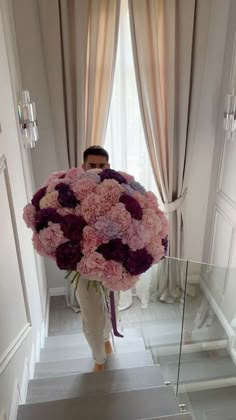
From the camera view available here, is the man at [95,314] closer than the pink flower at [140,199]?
No

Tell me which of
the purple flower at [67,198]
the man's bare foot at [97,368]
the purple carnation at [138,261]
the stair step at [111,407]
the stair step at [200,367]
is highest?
the purple flower at [67,198]

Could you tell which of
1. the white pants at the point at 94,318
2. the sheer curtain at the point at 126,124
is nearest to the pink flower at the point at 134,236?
the white pants at the point at 94,318

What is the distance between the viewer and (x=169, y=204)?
10.5 feet

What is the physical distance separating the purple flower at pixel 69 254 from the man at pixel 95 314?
0.43 metres

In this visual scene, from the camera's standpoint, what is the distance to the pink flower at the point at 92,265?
4.46 ft

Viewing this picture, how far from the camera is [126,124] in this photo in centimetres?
303

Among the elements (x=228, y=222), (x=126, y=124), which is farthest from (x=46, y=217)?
(x=228, y=222)

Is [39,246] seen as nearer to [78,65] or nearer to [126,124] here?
[78,65]

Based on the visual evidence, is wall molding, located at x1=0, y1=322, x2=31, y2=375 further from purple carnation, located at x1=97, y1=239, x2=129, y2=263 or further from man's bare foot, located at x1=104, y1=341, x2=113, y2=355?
purple carnation, located at x1=97, y1=239, x2=129, y2=263

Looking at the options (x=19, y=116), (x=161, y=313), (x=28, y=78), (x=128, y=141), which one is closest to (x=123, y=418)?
(x=161, y=313)

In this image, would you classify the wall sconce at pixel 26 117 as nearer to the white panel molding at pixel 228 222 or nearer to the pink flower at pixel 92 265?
the pink flower at pixel 92 265

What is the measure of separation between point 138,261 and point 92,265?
0.64 feet

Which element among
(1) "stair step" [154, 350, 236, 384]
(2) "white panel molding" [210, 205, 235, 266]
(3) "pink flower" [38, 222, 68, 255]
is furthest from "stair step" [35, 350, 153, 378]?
(2) "white panel molding" [210, 205, 235, 266]

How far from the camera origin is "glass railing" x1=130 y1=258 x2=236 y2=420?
2564mm
